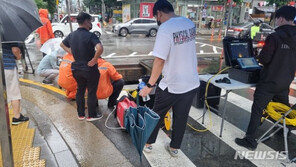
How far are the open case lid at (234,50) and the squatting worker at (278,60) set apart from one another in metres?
0.57

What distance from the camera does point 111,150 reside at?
3.08 meters

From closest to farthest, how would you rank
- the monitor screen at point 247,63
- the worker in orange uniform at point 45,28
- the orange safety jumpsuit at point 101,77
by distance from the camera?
the monitor screen at point 247,63 → the orange safety jumpsuit at point 101,77 → the worker in orange uniform at point 45,28

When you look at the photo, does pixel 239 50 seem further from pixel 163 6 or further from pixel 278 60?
pixel 163 6

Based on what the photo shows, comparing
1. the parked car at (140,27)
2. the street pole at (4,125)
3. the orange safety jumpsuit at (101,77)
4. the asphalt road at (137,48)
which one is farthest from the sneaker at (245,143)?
the parked car at (140,27)

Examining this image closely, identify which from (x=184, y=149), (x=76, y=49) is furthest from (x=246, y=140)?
(x=76, y=49)

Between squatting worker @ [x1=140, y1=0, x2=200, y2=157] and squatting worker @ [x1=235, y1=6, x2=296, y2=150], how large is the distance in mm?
998

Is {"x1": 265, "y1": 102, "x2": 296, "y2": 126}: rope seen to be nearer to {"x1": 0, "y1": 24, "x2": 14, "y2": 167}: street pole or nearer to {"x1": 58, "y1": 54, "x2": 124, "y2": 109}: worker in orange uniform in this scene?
{"x1": 58, "y1": 54, "x2": 124, "y2": 109}: worker in orange uniform

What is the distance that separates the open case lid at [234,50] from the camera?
3.54 metres

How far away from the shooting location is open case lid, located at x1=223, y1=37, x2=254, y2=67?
3.54 m

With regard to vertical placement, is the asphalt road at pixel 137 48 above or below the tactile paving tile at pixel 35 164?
above

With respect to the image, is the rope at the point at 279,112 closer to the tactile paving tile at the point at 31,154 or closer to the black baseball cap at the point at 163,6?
the black baseball cap at the point at 163,6

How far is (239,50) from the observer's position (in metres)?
3.60

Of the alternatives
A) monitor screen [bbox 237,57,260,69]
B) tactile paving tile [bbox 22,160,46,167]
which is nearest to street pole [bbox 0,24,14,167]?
tactile paving tile [bbox 22,160,46,167]

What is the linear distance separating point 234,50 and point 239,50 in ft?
0.29
